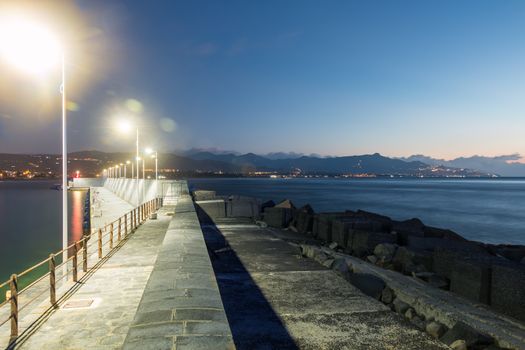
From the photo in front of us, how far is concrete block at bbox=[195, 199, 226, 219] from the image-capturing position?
1029 inches

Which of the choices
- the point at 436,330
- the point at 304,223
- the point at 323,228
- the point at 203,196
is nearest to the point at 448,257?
the point at 436,330

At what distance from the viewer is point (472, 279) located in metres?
10.2

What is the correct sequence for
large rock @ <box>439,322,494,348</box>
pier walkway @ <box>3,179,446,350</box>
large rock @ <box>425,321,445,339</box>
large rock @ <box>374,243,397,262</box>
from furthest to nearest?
large rock @ <box>374,243,397,262</box>
large rock @ <box>425,321,445,339</box>
large rock @ <box>439,322,494,348</box>
pier walkway @ <box>3,179,446,350</box>

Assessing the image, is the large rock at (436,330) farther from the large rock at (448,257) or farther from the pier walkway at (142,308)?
the large rock at (448,257)

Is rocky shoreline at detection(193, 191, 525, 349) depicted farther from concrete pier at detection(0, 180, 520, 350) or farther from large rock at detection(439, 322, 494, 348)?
concrete pier at detection(0, 180, 520, 350)

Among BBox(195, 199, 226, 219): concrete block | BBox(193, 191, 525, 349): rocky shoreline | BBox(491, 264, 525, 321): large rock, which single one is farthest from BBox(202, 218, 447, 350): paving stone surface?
BBox(195, 199, 226, 219): concrete block

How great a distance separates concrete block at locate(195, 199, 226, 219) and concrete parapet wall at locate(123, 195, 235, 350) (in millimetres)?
19009

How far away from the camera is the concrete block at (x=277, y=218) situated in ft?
87.1

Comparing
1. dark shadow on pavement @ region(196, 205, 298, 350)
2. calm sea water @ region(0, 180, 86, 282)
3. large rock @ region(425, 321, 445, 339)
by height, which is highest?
large rock @ region(425, 321, 445, 339)

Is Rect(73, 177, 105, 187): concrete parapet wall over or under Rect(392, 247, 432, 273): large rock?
under

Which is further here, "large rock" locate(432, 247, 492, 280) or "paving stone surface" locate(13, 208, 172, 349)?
"large rock" locate(432, 247, 492, 280)

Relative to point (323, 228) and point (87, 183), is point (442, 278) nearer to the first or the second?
point (323, 228)

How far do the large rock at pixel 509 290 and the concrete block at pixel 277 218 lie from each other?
17394 millimetres

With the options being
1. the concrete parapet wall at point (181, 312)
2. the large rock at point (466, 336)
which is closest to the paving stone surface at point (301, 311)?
the large rock at point (466, 336)
